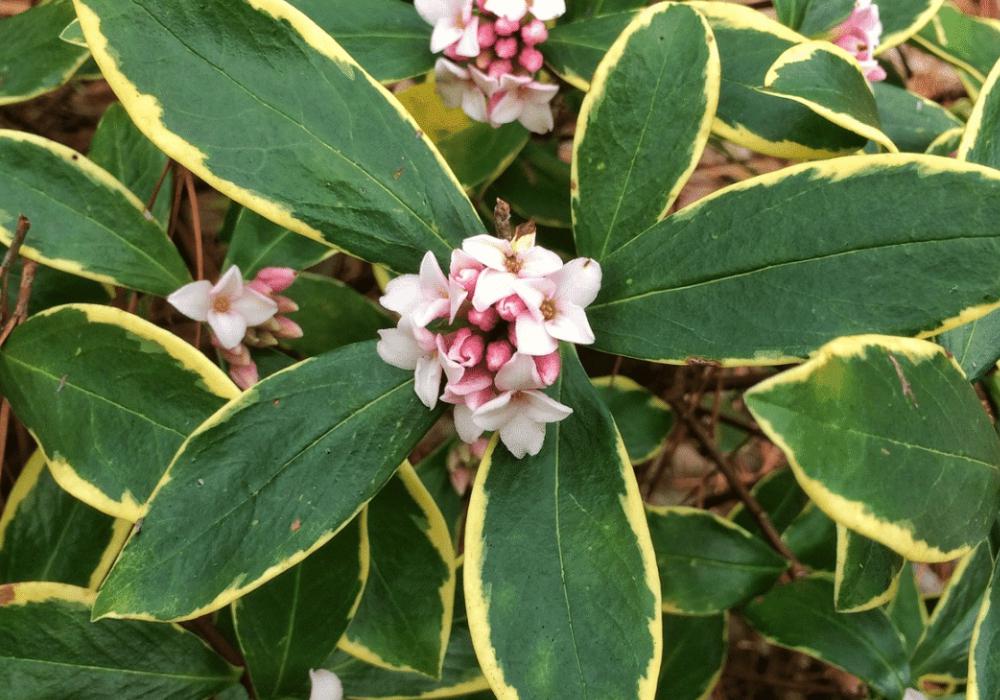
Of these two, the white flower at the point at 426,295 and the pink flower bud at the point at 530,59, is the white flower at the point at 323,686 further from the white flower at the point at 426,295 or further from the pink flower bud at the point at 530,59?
the pink flower bud at the point at 530,59

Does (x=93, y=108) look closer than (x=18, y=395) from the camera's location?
No

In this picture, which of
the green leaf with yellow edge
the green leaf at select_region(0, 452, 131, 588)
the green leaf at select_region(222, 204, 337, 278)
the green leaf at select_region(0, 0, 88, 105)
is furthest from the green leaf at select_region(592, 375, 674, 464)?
the green leaf at select_region(0, 0, 88, 105)

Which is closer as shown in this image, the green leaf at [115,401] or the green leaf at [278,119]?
the green leaf at [278,119]

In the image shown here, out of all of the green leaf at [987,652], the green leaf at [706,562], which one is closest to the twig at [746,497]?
the green leaf at [706,562]

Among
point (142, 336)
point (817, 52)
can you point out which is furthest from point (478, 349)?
point (817, 52)

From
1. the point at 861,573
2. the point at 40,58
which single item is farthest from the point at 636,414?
the point at 40,58

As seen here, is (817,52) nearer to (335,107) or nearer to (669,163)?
(669,163)

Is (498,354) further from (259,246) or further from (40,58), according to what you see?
(40,58)
